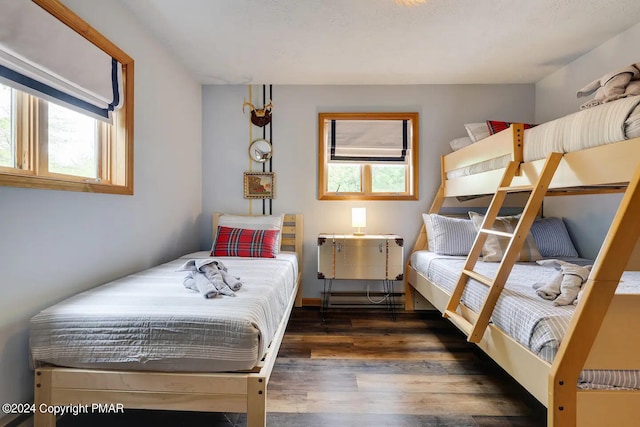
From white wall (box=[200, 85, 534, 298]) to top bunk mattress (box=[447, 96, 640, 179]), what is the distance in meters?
1.58

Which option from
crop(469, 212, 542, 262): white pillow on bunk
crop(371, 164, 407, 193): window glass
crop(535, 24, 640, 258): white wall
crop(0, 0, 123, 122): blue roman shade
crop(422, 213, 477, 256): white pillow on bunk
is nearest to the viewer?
crop(0, 0, 123, 122): blue roman shade

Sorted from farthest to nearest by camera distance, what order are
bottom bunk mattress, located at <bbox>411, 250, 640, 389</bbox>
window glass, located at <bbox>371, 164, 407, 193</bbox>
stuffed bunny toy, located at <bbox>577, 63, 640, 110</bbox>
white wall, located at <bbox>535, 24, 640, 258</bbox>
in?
1. window glass, located at <bbox>371, 164, 407, 193</bbox>
2. white wall, located at <bbox>535, 24, 640, 258</bbox>
3. stuffed bunny toy, located at <bbox>577, 63, 640, 110</bbox>
4. bottom bunk mattress, located at <bbox>411, 250, 640, 389</bbox>

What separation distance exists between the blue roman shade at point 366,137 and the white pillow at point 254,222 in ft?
3.16

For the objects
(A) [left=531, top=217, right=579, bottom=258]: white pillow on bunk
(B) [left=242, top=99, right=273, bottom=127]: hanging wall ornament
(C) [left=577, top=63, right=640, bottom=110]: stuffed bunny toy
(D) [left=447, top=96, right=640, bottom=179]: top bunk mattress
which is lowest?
(A) [left=531, top=217, right=579, bottom=258]: white pillow on bunk

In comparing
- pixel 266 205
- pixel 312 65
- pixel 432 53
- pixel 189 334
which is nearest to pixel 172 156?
pixel 266 205

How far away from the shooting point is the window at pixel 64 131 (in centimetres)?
146

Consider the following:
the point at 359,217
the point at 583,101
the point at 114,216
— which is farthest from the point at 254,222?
the point at 583,101

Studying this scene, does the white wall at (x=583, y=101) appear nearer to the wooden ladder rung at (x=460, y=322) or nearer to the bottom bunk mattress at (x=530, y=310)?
the bottom bunk mattress at (x=530, y=310)

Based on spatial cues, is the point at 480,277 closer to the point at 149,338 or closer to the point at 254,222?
the point at 149,338

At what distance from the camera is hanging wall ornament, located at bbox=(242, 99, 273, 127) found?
3.47m

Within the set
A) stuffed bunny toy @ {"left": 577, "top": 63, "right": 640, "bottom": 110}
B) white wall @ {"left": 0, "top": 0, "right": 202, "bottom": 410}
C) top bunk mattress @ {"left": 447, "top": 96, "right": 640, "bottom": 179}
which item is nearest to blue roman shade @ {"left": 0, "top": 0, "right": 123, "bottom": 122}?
white wall @ {"left": 0, "top": 0, "right": 202, "bottom": 410}

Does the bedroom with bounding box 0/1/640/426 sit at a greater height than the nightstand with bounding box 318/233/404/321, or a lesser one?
greater
